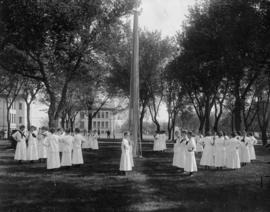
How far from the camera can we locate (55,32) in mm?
25500

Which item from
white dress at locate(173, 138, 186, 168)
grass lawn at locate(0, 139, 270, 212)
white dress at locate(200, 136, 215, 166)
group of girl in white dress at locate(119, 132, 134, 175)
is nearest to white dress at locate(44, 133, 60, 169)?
grass lawn at locate(0, 139, 270, 212)

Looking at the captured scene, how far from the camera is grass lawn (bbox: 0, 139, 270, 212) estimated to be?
31.6 feet

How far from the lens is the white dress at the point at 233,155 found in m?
18.9

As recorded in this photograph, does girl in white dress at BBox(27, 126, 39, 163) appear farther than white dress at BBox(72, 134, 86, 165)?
Yes

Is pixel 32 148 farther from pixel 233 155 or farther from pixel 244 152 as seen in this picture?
pixel 244 152

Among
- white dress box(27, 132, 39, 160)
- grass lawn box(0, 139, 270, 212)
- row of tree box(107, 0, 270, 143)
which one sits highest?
row of tree box(107, 0, 270, 143)

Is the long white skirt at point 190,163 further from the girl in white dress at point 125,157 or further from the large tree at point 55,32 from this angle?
the large tree at point 55,32

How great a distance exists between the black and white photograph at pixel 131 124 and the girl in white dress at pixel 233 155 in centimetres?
5

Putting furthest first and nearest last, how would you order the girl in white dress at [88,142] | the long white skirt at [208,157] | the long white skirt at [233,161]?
the girl in white dress at [88,142] < the long white skirt at [208,157] < the long white skirt at [233,161]

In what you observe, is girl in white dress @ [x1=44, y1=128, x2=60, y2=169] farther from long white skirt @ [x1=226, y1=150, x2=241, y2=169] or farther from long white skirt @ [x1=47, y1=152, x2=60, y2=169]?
long white skirt @ [x1=226, y1=150, x2=241, y2=169]

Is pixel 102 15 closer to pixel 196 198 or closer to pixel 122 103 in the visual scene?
pixel 196 198

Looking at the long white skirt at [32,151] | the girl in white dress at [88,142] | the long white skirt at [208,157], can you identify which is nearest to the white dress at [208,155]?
the long white skirt at [208,157]

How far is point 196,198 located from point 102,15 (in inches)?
748

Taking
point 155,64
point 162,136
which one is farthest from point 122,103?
point 162,136
